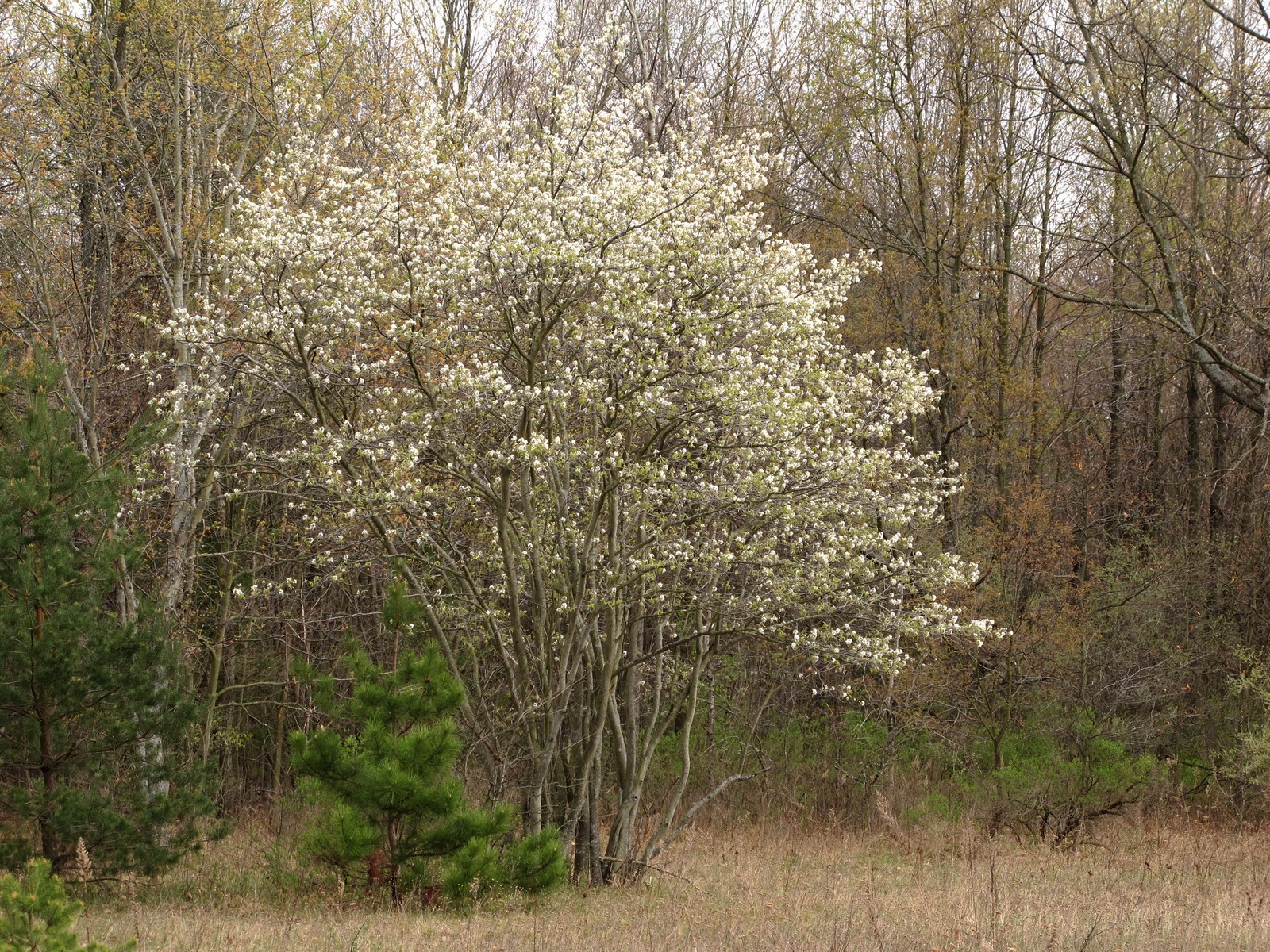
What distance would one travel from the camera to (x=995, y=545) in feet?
53.4

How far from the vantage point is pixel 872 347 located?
1925 centimetres

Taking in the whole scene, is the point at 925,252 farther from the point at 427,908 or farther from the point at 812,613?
Result: the point at 427,908

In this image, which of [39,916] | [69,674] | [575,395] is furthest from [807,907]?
[39,916]

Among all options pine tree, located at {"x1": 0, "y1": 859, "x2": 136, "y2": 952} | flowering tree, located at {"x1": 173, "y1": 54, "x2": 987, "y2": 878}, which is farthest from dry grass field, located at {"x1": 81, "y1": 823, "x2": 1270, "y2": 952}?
pine tree, located at {"x1": 0, "y1": 859, "x2": 136, "y2": 952}

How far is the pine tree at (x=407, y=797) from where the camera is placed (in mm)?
8750

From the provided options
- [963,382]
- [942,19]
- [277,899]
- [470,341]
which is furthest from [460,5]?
[277,899]

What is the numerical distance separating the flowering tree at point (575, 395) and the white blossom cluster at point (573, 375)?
36 mm

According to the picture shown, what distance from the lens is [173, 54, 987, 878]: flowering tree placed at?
8.71 meters

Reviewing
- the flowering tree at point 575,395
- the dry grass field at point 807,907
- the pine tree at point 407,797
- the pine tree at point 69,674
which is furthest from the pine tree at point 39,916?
the pine tree at point 69,674

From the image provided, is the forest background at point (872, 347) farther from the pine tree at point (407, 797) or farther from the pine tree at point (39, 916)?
the pine tree at point (39, 916)

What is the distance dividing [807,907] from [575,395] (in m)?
4.48

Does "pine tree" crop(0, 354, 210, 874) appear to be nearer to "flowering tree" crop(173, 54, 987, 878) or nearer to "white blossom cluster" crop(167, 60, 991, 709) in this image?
"white blossom cluster" crop(167, 60, 991, 709)

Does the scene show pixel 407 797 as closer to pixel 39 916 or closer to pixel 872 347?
pixel 39 916

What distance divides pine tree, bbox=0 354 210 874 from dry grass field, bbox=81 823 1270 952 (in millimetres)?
698
